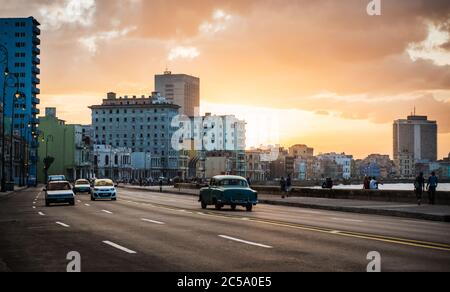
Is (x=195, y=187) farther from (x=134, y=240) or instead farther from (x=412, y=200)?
(x=134, y=240)

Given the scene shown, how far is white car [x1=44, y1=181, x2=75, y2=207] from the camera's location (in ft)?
129

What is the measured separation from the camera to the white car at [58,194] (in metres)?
39.3

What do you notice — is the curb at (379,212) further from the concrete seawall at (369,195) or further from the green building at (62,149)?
the green building at (62,149)

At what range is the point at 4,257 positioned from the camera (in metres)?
14.3

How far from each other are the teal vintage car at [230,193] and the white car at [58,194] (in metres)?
9.07

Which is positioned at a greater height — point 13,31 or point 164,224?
point 13,31

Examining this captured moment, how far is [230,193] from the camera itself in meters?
33.9

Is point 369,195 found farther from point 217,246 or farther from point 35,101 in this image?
point 35,101

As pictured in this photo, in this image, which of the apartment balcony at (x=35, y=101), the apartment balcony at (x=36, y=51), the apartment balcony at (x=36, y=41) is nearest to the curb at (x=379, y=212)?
the apartment balcony at (x=35, y=101)

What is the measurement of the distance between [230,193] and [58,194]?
1135 cm

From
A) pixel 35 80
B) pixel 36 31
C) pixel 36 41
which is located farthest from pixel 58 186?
pixel 36 41

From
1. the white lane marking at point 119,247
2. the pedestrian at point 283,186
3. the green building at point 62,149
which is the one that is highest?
the green building at point 62,149

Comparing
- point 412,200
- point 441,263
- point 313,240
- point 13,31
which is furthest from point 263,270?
point 13,31
